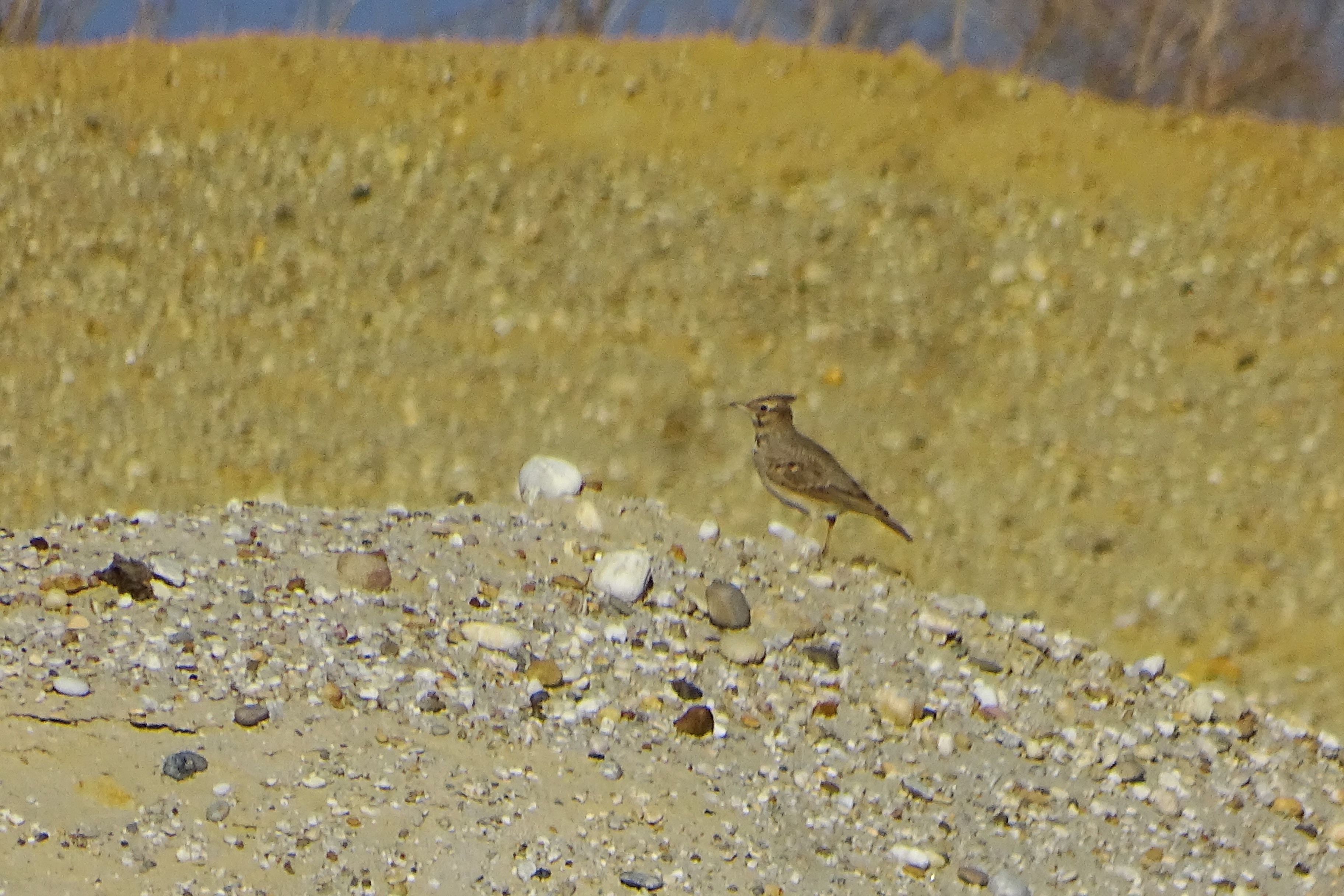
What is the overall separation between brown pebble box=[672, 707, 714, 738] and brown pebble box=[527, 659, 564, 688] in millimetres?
492

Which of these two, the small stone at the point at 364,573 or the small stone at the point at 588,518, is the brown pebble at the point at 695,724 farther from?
the small stone at the point at 588,518

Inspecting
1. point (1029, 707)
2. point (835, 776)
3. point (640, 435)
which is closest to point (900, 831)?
A: point (835, 776)

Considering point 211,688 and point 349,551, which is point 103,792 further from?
point 349,551

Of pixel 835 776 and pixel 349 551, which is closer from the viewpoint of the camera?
pixel 835 776

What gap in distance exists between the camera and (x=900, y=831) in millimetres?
6398

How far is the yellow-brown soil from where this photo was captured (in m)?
11.7

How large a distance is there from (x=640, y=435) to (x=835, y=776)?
5.64 m

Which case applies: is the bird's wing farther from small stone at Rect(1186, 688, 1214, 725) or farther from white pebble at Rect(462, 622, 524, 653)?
white pebble at Rect(462, 622, 524, 653)

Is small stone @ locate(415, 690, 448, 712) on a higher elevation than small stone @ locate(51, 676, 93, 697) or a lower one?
higher

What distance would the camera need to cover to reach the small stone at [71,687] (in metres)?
5.93

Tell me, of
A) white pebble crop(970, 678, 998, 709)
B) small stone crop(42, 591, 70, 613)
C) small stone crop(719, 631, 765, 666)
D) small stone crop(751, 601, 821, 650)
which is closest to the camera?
small stone crop(42, 591, 70, 613)

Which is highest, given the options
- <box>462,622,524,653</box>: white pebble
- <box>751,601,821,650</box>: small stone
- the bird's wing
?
the bird's wing

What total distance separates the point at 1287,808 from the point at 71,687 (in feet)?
17.4

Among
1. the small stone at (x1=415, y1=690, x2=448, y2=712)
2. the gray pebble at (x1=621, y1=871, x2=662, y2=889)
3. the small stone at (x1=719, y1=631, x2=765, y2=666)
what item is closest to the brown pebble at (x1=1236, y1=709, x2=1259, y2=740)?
the small stone at (x1=719, y1=631, x2=765, y2=666)
